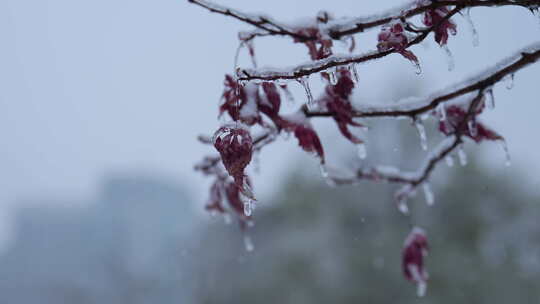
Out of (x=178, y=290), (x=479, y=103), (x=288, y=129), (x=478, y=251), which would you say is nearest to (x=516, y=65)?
(x=479, y=103)

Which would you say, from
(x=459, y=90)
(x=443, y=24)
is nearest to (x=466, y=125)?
(x=459, y=90)

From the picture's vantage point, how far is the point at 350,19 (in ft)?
3.92

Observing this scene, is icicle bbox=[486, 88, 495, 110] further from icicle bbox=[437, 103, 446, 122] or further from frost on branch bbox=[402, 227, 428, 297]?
frost on branch bbox=[402, 227, 428, 297]

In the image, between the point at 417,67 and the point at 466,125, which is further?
the point at 466,125

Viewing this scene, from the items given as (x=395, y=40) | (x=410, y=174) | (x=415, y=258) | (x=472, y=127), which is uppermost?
(x=395, y=40)

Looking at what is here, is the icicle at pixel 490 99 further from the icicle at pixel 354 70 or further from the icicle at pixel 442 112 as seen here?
the icicle at pixel 354 70

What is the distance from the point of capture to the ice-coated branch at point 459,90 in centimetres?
112

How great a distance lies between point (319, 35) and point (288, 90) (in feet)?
0.58

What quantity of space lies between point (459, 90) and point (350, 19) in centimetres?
34

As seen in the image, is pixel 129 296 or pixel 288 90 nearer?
pixel 288 90

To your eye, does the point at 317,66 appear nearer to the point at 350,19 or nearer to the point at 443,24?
the point at 350,19

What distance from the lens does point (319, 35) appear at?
4.04ft

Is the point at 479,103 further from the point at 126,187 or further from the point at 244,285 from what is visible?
the point at 126,187

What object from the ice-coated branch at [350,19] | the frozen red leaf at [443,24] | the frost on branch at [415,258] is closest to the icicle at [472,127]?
the frozen red leaf at [443,24]
